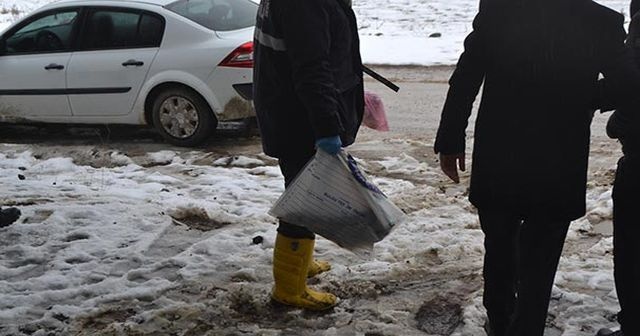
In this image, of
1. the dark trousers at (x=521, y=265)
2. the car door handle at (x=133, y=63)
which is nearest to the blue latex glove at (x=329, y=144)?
the dark trousers at (x=521, y=265)

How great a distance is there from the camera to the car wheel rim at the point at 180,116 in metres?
7.79

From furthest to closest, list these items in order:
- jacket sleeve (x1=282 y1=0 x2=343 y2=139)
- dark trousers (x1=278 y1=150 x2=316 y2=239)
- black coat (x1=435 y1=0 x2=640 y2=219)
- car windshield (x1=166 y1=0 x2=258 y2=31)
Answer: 1. car windshield (x1=166 y1=0 x2=258 y2=31)
2. dark trousers (x1=278 y1=150 x2=316 y2=239)
3. jacket sleeve (x1=282 y1=0 x2=343 y2=139)
4. black coat (x1=435 y1=0 x2=640 y2=219)

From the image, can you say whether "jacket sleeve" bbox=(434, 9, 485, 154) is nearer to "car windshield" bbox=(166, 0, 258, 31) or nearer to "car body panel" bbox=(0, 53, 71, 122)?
"car windshield" bbox=(166, 0, 258, 31)

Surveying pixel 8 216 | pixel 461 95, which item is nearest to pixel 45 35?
pixel 8 216

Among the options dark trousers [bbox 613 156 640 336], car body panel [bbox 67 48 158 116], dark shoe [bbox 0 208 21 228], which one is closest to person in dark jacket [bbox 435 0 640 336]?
dark trousers [bbox 613 156 640 336]

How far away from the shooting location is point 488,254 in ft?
10.1

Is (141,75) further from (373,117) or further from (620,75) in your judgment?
(620,75)

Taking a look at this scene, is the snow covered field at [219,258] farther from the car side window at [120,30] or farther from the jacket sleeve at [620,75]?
the car side window at [120,30]

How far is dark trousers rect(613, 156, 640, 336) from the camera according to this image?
10.1ft

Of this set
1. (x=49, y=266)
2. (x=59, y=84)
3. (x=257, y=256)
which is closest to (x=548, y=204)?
(x=257, y=256)

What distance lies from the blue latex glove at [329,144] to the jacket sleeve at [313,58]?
0.02 meters

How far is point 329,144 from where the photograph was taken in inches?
132

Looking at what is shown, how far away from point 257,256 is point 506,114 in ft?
7.36

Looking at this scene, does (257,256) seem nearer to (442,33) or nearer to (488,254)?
(488,254)
